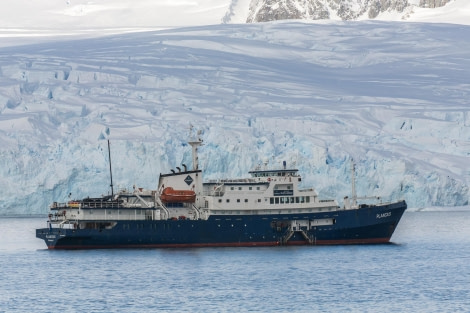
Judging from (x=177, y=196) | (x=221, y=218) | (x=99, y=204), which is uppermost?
(x=177, y=196)

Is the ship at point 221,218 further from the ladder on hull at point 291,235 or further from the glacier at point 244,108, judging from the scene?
the glacier at point 244,108

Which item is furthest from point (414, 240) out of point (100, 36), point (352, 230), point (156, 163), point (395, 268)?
point (100, 36)

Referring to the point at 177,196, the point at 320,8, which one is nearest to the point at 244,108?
the point at 177,196

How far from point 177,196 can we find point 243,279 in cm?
991

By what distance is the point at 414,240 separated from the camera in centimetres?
4616

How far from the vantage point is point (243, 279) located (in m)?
34.2

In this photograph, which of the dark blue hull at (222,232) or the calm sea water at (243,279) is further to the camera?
the dark blue hull at (222,232)

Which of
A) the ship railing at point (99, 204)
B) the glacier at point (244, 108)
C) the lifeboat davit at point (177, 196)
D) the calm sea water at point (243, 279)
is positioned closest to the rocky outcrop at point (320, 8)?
the glacier at point (244, 108)

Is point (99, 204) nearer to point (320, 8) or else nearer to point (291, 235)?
point (291, 235)

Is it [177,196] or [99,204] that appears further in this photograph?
[99,204]

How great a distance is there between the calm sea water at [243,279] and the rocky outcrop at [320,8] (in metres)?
67.2

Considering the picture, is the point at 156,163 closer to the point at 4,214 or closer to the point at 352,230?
the point at 4,214

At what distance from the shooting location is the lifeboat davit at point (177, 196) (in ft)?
143

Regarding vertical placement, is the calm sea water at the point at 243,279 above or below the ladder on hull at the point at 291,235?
below
